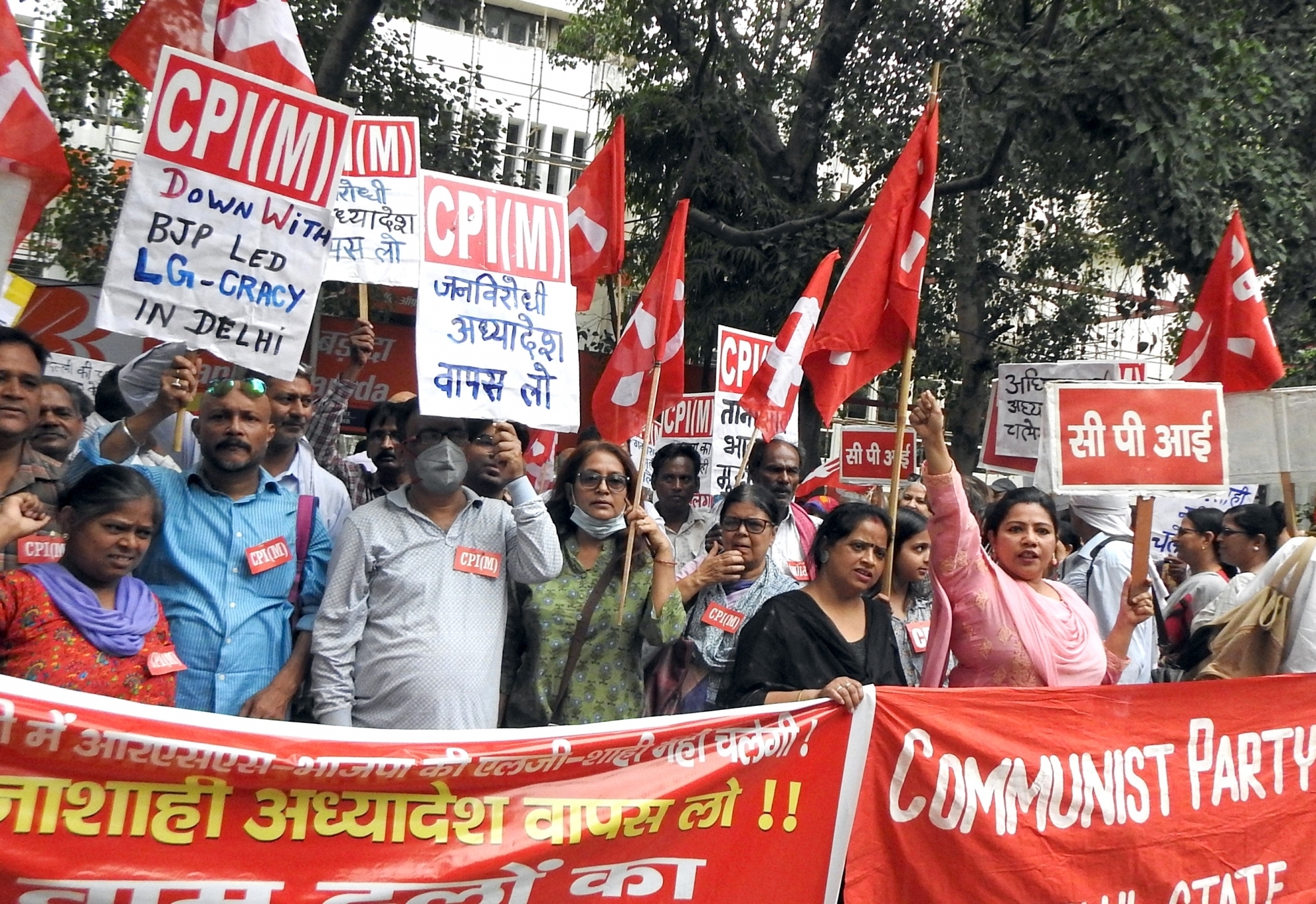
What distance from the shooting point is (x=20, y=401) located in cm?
379

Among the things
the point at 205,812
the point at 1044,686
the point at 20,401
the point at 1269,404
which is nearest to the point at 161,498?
the point at 20,401

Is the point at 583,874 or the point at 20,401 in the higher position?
the point at 20,401

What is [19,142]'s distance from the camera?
12.3 ft

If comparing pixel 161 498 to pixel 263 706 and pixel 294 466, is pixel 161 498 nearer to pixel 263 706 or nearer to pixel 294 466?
pixel 263 706

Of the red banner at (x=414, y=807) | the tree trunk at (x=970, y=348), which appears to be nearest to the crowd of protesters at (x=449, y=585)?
the red banner at (x=414, y=807)

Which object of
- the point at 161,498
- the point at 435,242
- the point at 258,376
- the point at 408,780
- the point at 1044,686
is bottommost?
the point at 408,780

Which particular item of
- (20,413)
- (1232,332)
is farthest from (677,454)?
(20,413)

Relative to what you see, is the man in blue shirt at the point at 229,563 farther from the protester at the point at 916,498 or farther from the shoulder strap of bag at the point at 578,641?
the protester at the point at 916,498

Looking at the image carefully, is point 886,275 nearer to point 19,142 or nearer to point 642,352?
point 642,352

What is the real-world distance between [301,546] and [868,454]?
5158 mm

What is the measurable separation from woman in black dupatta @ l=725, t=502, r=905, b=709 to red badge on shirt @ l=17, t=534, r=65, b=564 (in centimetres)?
191

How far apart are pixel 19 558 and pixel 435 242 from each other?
180 cm

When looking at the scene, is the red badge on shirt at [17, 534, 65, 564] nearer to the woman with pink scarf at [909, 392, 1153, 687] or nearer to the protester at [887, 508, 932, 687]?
the woman with pink scarf at [909, 392, 1153, 687]

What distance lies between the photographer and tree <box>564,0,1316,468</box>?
987 cm
